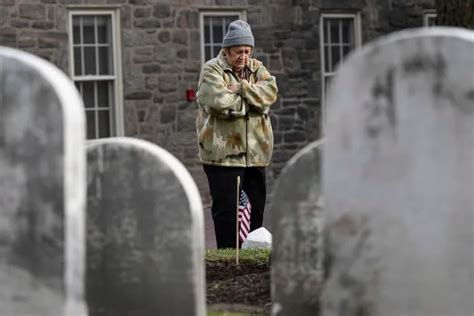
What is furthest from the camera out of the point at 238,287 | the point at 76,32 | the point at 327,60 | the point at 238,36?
the point at 327,60

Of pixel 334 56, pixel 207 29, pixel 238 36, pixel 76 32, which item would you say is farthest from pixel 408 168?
pixel 334 56

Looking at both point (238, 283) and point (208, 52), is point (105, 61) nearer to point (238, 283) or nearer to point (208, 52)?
point (208, 52)

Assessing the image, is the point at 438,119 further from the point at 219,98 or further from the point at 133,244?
the point at 219,98

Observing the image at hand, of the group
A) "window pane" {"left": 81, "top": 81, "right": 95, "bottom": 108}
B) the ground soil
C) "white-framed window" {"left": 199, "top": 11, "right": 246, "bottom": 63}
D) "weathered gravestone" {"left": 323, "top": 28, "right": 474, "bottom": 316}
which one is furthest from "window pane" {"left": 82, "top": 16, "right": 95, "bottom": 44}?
"weathered gravestone" {"left": 323, "top": 28, "right": 474, "bottom": 316}

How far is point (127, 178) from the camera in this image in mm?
7758

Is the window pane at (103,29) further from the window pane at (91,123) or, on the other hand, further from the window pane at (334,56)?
the window pane at (334,56)

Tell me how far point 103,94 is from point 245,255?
381 inches

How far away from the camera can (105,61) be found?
20531 mm

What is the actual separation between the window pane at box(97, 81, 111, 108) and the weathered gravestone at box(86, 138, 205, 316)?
12.7 meters

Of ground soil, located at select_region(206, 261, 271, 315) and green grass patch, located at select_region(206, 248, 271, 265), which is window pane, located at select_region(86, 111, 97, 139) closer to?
green grass patch, located at select_region(206, 248, 271, 265)

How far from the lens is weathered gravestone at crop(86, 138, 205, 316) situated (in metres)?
7.71

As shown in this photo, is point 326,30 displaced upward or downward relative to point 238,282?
upward

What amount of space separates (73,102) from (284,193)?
1867mm

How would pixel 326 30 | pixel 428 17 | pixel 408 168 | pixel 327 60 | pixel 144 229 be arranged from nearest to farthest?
pixel 408 168 < pixel 144 229 < pixel 326 30 < pixel 327 60 < pixel 428 17
